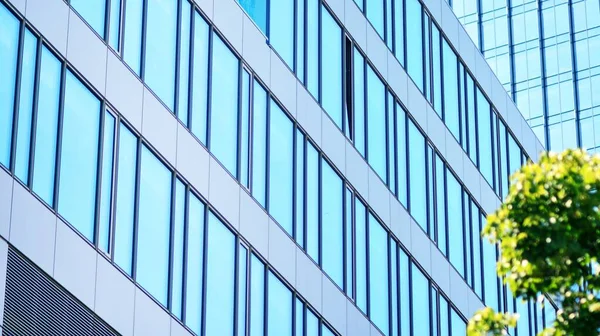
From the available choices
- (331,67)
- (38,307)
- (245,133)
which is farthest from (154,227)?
(331,67)

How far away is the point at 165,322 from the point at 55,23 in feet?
20.5

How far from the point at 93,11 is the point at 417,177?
671 inches

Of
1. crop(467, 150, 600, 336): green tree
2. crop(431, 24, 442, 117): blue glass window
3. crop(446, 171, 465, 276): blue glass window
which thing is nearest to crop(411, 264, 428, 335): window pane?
crop(446, 171, 465, 276): blue glass window

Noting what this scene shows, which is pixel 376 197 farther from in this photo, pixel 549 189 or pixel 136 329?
pixel 549 189

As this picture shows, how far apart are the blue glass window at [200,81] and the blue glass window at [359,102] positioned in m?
7.93

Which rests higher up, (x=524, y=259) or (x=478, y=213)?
(x=478, y=213)

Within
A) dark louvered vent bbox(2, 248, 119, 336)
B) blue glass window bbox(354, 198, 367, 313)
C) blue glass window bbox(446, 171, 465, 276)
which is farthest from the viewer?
blue glass window bbox(446, 171, 465, 276)

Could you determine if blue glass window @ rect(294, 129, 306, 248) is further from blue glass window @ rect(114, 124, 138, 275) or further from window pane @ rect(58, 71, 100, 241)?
window pane @ rect(58, 71, 100, 241)

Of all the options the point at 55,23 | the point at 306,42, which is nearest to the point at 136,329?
the point at 55,23

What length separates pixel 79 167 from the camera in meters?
28.4

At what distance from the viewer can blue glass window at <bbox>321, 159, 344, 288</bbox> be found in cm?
3797

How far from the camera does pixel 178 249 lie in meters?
31.3

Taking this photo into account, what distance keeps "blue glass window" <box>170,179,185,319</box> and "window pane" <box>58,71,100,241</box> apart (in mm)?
3020

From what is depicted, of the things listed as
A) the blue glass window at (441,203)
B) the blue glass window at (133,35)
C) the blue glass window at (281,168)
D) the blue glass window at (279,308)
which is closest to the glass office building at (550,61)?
the blue glass window at (441,203)
